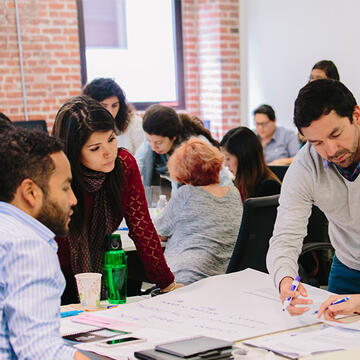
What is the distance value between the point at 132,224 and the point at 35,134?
0.99 metres

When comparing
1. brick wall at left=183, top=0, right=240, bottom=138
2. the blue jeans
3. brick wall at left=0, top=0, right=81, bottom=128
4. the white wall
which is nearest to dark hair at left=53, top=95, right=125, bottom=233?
the blue jeans

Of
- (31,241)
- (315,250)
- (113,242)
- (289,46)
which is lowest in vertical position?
(315,250)

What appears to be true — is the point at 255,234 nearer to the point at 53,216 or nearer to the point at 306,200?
the point at 306,200

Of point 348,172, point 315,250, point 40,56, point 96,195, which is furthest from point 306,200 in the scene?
point 40,56

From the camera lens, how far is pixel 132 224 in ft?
6.98

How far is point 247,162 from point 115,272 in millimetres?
1485

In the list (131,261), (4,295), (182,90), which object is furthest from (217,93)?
(4,295)

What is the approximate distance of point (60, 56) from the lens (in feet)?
20.1

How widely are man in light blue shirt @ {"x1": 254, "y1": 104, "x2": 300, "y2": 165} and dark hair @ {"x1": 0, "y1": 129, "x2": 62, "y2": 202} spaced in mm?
4773

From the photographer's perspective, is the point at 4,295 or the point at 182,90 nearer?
the point at 4,295

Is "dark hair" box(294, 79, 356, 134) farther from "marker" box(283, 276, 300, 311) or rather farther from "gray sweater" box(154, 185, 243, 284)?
"gray sweater" box(154, 185, 243, 284)

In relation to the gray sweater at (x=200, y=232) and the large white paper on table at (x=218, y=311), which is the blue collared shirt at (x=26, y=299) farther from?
the gray sweater at (x=200, y=232)

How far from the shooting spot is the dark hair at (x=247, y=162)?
314 centimetres

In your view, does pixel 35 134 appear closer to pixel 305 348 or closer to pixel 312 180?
pixel 305 348
